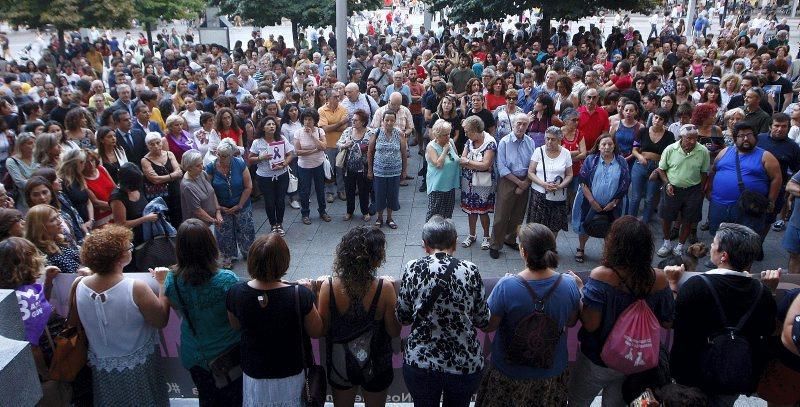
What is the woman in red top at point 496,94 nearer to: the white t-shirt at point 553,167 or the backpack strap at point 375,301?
the white t-shirt at point 553,167

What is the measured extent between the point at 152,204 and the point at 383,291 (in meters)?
3.35

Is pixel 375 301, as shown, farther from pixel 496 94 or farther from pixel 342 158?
pixel 496 94

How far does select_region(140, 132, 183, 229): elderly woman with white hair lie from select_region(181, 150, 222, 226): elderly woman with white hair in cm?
16

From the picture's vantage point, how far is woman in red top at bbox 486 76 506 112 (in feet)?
31.8

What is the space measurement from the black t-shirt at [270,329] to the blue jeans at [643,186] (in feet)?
18.1

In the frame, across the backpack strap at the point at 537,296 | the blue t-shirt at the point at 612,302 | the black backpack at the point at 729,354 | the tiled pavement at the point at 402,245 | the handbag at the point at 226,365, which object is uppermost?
the backpack strap at the point at 537,296

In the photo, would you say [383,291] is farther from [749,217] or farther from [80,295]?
[749,217]

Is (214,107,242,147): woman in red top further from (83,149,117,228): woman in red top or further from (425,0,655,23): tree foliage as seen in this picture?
(425,0,655,23): tree foliage

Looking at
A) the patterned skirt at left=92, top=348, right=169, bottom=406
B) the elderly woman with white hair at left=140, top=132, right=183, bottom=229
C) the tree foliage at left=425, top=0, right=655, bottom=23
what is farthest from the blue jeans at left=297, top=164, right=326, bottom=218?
the tree foliage at left=425, top=0, right=655, bottom=23

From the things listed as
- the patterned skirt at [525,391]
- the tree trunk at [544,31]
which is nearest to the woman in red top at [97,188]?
the patterned skirt at [525,391]

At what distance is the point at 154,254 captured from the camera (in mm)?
5758

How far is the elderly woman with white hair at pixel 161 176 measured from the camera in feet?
21.6

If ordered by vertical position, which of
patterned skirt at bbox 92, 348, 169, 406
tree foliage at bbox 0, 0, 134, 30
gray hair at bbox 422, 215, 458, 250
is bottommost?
patterned skirt at bbox 92, 348, 169, 406

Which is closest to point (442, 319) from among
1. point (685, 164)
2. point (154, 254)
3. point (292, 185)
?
point (154, 254)
